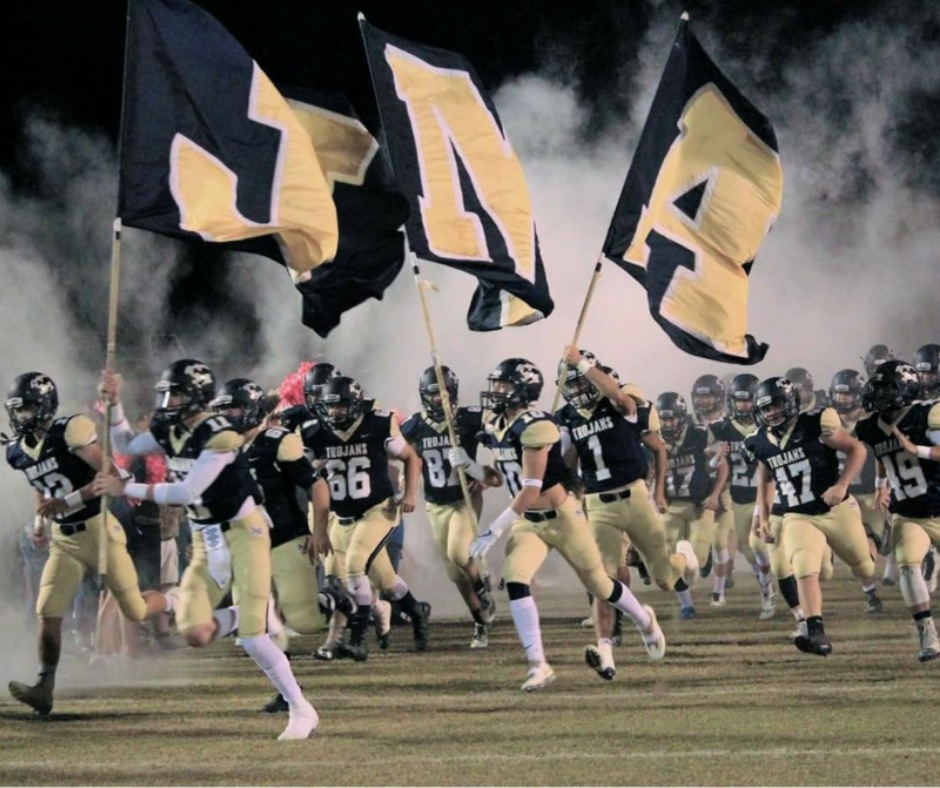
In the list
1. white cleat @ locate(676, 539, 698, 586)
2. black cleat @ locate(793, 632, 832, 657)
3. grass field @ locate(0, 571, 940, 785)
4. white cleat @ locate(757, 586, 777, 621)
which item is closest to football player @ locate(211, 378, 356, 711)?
grass field @ locate(0, 571, 940, 785)

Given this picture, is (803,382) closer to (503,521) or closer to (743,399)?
(743,399)

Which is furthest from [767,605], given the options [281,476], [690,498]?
[281,476]

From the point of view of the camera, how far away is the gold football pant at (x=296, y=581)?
9.13 m

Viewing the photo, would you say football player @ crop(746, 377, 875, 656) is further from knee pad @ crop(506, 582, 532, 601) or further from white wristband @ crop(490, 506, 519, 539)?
white wristband @ crop(490, 506, 519, 539)

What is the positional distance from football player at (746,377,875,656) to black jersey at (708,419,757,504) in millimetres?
3615

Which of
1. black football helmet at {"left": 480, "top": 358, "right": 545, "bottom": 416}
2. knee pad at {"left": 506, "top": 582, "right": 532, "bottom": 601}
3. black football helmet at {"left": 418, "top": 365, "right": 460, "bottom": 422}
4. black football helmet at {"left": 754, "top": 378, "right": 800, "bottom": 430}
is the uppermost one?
black football helmet at {"left": 418, "top": 365, "right": 460, "bottom": 422}

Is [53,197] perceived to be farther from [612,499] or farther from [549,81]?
[612,499]

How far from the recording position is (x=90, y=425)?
27.1ft

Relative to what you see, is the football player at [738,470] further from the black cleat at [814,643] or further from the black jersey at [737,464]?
the black cleat at [814,643]

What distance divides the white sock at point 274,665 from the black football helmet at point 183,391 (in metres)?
1.10

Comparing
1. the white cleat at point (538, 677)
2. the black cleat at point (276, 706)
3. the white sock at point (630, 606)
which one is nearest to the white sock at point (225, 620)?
the black cleat at point (276, 706)

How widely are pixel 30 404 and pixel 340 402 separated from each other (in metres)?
2.29

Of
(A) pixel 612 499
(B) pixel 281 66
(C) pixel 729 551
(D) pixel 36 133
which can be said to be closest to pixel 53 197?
(D) pixel 36 133

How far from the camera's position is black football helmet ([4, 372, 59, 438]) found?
8352 millimetres
